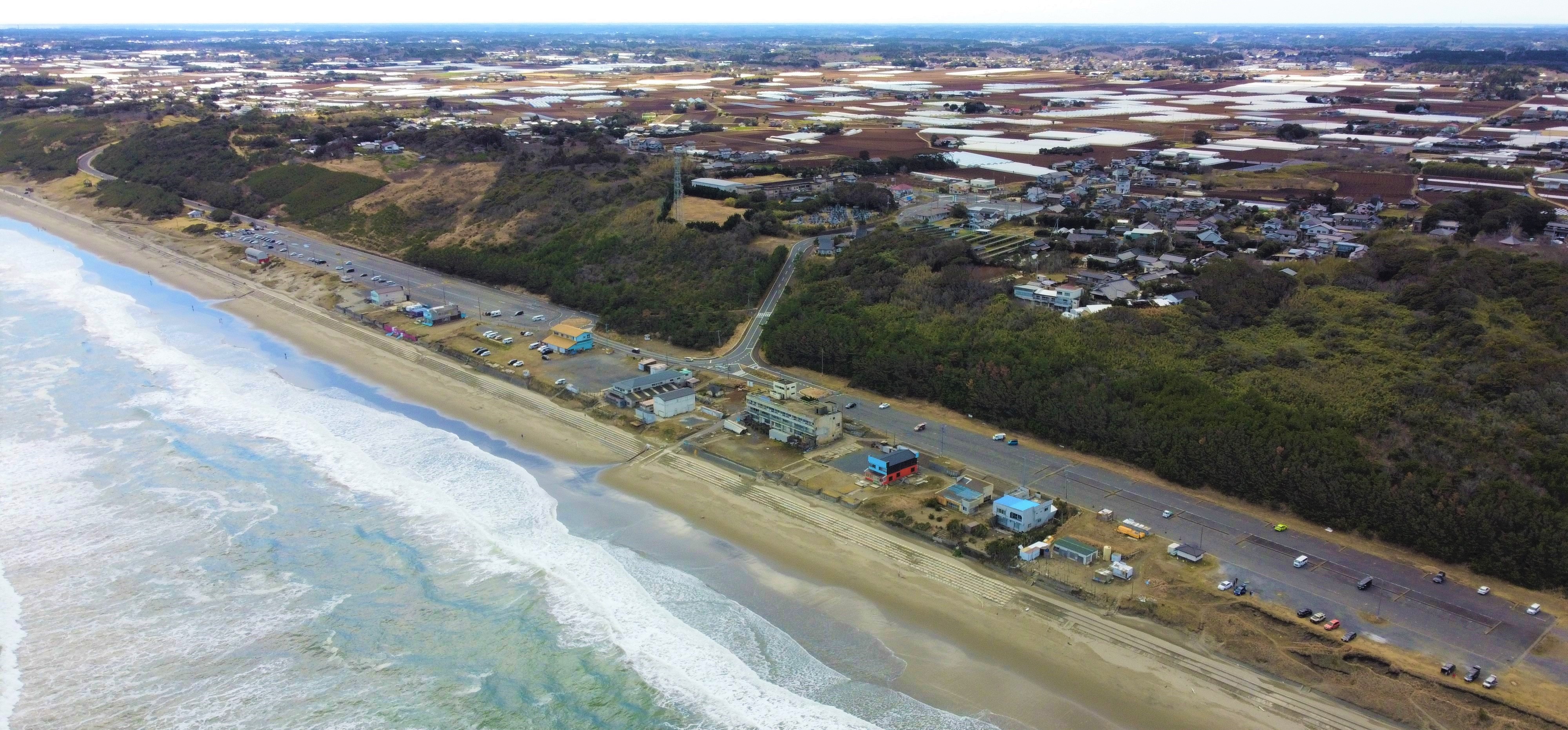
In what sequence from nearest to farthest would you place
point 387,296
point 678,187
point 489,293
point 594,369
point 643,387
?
point 643,387
point 594,369
point 387,296
point 489,293
point 678,187

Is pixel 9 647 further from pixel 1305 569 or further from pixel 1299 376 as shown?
pixel 1299 376

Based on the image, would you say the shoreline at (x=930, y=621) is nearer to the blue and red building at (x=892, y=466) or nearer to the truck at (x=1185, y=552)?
the blue and red building at (x=892, y=466)

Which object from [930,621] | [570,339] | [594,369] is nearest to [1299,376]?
[930,621]

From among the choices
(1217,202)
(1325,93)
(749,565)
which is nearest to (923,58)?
(1325,93)

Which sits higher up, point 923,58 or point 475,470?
point 923,58

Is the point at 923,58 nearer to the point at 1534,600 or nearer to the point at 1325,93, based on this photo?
the point at 1325,93

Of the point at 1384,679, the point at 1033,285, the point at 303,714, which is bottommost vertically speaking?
the point at 303,714

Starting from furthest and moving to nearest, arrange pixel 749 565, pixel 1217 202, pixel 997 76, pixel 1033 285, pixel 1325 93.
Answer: pixel 997 76
pixel 1325 93
pixel 1217 202
pixel 1033 285
pixel 749 565
